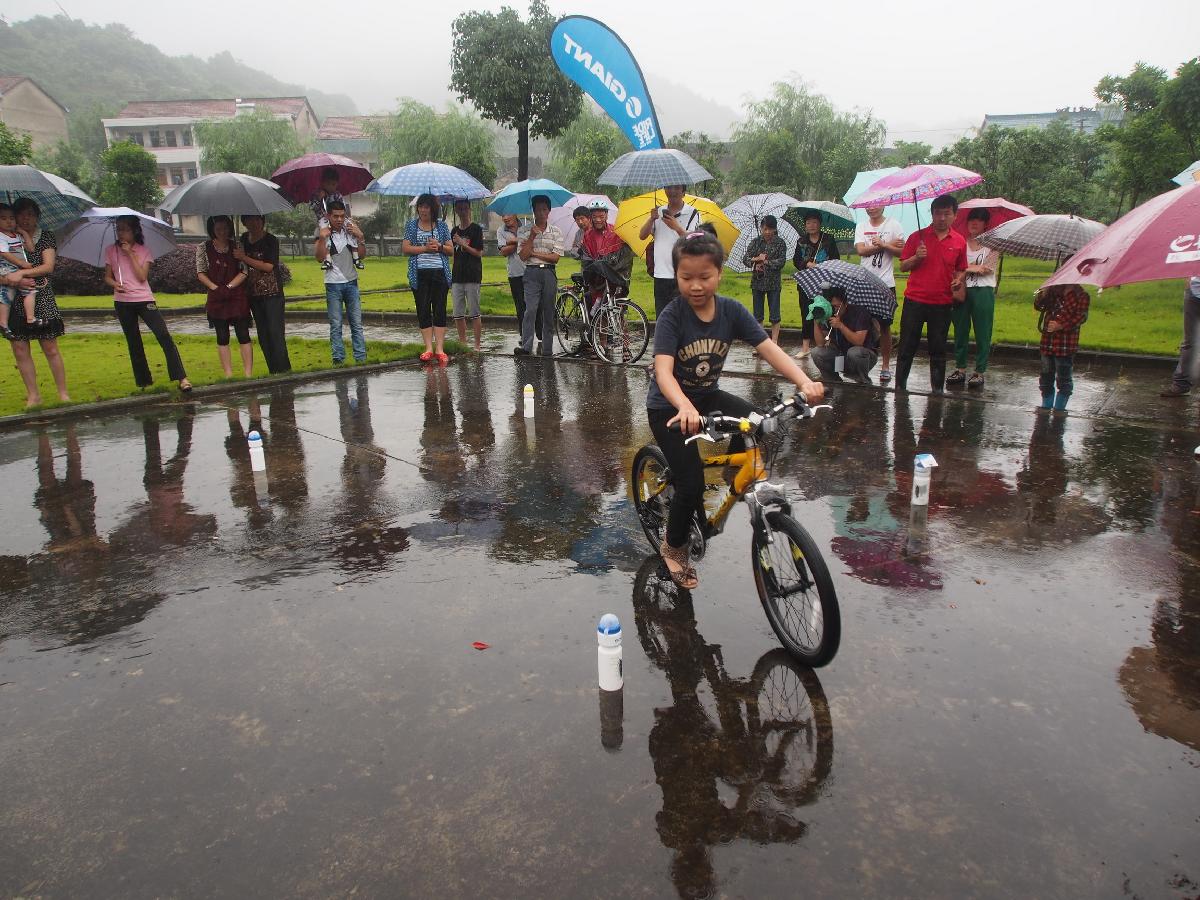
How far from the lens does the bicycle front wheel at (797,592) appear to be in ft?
12.3

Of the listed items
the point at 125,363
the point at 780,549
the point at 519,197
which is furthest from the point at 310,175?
the point at 780,549

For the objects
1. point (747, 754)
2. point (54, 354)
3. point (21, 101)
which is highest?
point (21, 101)

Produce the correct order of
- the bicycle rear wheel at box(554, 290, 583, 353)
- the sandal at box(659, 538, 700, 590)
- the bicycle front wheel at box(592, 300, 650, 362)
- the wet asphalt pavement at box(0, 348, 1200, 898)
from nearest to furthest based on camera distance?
the wet asphalt pavement at box(0, 348, 1200, 898)
the sandal at box(659, 538, 700, 590)
the bicycle front wheel at box(592, 300, 650, 362)
the bicycle rear wheel at box(554, 290, 583, 353)

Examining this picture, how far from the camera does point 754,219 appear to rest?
13883mm

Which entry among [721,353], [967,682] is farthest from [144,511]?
[967,682]

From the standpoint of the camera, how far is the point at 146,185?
1997 inches

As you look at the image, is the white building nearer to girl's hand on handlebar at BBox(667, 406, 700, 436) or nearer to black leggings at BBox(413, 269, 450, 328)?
black leggings at BBox(413, 269, 450, 328)

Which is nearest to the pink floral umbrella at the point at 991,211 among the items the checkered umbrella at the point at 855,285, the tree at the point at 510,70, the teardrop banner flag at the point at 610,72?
the checkered umbrella at the point at 855,285

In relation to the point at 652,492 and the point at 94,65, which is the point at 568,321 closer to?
the point at 652,492

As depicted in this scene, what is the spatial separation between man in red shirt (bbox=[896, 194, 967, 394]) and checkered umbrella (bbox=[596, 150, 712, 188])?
2711 mm

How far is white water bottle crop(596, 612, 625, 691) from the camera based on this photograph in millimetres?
3479

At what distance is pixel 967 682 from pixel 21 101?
325ft

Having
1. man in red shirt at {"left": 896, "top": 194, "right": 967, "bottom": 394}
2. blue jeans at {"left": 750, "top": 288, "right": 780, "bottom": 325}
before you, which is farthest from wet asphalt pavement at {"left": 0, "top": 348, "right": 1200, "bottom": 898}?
blue jeans at {"left": 750, "top": 288, "right": 780, "bottom": 325}

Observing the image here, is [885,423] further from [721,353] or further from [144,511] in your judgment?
[144,511]
